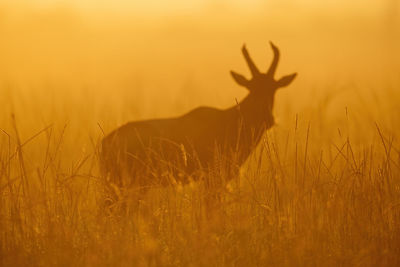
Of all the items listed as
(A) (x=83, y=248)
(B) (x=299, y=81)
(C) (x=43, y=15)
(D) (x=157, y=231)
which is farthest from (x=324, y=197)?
(C) (x=43, y=15)

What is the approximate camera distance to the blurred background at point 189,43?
14273 millimetres

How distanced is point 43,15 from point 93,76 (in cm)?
824

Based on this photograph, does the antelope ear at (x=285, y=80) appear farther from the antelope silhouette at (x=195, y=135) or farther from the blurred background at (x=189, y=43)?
the blurred background at (x=189, y=43)

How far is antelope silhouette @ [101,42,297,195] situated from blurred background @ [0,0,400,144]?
181 inches

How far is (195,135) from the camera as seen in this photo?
6238 mm

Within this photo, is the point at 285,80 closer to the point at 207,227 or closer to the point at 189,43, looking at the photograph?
the point at 207,227

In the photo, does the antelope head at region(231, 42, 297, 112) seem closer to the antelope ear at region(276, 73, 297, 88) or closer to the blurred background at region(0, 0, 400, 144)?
the antelope ear at region(276, 73, 297, 88)

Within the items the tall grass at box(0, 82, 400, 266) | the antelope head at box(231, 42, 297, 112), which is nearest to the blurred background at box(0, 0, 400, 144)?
the antelope head at box(231, 42, 297, 112)

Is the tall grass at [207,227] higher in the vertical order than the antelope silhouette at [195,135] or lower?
lower

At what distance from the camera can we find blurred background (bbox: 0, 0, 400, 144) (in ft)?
46.8

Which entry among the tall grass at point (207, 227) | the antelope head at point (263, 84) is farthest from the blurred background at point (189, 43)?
the tall grass at point (207, 227)

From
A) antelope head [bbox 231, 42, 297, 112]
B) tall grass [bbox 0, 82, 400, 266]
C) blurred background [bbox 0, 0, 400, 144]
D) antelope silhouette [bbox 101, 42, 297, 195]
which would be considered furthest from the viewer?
blurred background [bbox 0, 0, 400, 144]

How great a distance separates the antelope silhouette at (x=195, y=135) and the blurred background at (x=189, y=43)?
460 cm

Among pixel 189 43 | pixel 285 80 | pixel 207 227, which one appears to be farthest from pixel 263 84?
pixel 189 43
